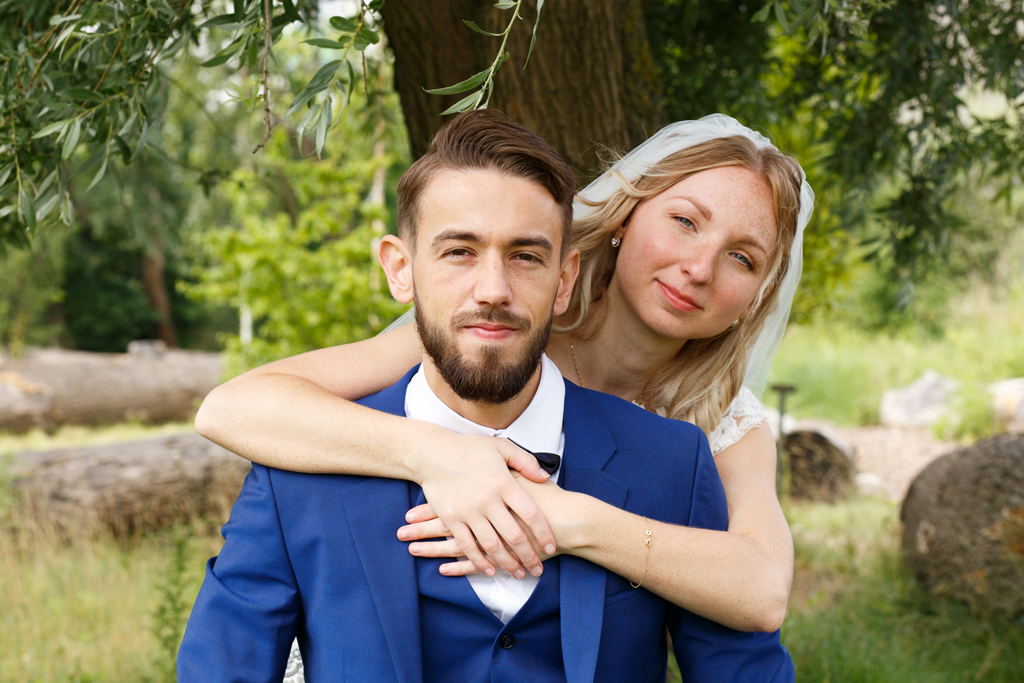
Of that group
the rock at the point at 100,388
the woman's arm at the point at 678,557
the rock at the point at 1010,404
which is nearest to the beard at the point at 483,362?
the woman's arm at the point at 678,557

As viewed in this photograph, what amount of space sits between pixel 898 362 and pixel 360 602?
43.7 feet

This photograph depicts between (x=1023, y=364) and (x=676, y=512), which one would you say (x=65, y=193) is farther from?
(x=1023, y=364)

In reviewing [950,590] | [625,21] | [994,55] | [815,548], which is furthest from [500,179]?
[815,548]

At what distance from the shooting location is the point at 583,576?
64.4 inches

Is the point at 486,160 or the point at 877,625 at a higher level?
the point at 486,160

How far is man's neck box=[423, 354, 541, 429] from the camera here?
5.89ft

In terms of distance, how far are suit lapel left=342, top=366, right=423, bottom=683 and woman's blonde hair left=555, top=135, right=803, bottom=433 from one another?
0.95m

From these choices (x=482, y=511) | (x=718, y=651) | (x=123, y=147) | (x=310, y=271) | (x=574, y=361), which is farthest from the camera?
(x=310, y=271)

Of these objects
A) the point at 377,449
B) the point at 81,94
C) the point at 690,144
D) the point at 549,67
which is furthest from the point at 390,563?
the point at 549,67

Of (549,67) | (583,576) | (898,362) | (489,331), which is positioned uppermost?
(549,67)

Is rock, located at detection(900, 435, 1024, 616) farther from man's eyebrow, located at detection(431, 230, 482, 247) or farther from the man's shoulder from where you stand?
man's eyebrow, located at detection(431, 230, 482, 247)

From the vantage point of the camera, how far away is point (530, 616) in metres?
1.62

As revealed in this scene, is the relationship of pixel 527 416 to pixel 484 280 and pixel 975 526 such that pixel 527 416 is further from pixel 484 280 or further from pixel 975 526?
pixel 975 526

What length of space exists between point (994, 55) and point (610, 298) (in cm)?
243
